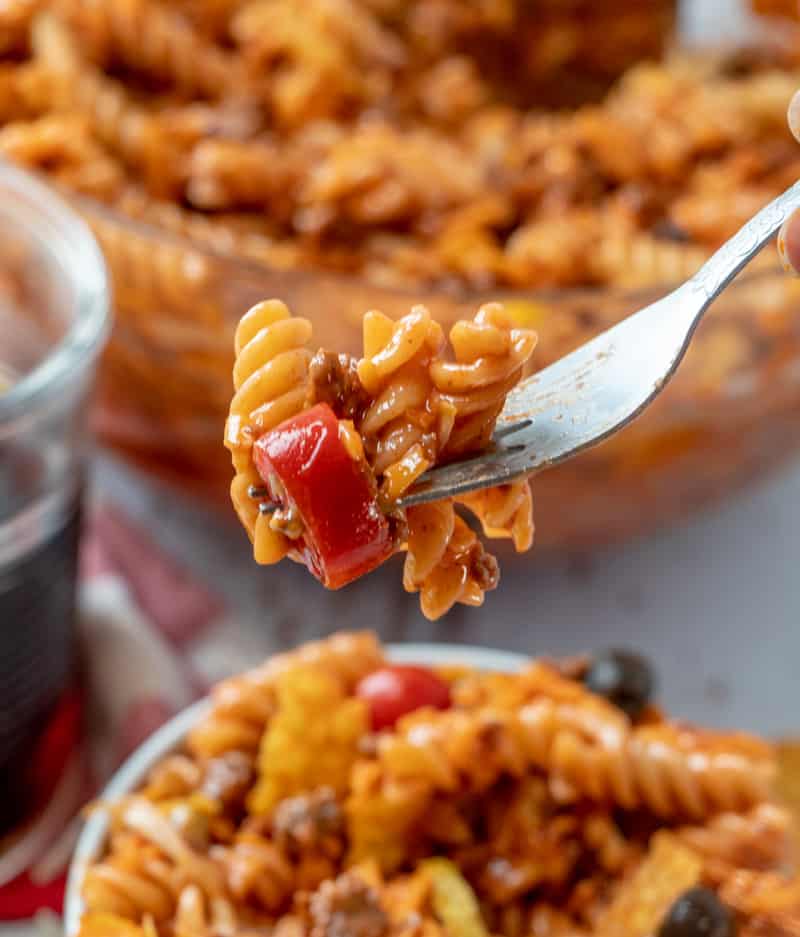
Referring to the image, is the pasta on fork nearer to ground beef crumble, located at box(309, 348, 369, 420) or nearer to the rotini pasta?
ground beef crumble, located at box(309, 348, 369, 420)

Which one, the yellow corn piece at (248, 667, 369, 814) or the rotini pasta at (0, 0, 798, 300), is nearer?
the yellow corn piece at (248, 667, 369, 814)

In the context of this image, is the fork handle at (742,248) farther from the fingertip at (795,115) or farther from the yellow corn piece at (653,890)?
the yellow corn piece at (653,890)

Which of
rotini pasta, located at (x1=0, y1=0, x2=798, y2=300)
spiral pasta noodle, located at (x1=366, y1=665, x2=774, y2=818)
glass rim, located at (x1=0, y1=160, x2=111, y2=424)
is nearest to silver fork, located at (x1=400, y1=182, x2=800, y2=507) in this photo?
spiral pasta noodle, located at (x1=366, y1=665, x2=774, y2=818)

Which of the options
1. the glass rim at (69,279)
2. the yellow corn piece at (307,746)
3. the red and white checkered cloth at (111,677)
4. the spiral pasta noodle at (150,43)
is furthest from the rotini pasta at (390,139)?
the yellow corn piece at (307,746)

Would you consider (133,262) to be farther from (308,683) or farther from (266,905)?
(266,905)

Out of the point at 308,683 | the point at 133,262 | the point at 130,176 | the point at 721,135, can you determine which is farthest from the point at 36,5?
the point at 308,683

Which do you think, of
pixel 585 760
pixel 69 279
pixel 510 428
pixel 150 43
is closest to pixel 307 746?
pixel 585 760

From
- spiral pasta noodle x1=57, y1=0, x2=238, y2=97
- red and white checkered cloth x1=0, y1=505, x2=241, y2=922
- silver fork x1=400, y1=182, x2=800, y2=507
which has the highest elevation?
silver fork x1=400, y1=182, x2=800, y2=507
